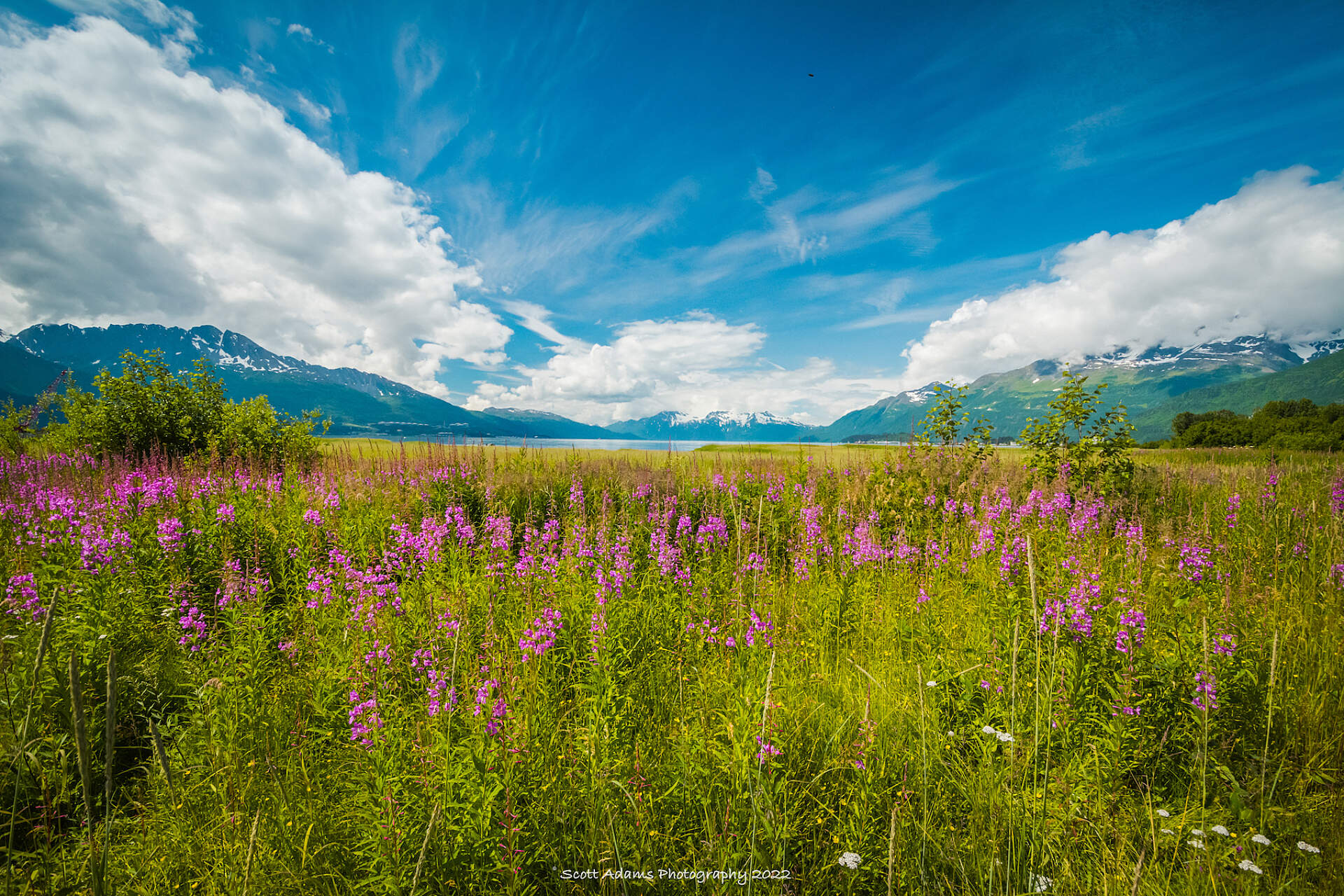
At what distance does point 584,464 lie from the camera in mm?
14484

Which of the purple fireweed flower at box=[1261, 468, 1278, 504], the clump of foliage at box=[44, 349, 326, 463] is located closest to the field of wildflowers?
the purple fireweed flower at box=[1261, 468, 1278, 504]

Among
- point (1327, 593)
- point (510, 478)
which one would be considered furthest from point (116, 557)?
point (1327, 593)

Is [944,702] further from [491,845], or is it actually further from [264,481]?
[264,481]

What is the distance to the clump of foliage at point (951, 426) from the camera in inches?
454


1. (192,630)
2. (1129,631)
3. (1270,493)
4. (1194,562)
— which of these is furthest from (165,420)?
(1270,493)

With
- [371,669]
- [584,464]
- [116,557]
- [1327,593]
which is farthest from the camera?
[584,464]

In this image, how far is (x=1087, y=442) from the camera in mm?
10320

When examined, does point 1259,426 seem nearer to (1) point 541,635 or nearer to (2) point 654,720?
(2) point 654,720

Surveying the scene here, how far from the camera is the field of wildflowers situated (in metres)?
2.59

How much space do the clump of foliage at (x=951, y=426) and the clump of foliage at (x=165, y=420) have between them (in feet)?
57.8

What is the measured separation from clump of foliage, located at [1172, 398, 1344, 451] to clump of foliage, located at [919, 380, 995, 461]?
4415 centimetres

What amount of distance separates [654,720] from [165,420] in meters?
18.8

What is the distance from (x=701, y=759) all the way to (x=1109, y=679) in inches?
126

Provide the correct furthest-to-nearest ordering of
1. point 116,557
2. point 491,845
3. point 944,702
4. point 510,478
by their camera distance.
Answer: point 510,478
point 116,557
point 944,702
point 491,845
